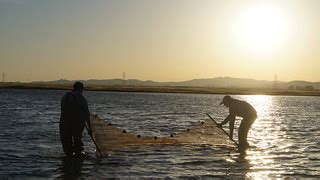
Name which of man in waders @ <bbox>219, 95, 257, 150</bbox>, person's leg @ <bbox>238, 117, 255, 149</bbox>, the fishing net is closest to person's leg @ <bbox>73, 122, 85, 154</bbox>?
the fishing net

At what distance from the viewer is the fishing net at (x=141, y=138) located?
17.6m

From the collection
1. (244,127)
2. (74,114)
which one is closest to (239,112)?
(244,127)

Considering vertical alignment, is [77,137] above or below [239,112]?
below

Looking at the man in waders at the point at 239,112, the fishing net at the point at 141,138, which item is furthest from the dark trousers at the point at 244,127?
the fishing net at the point at 141,138

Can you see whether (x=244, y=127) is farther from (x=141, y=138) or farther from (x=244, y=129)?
(x=141, y=138)

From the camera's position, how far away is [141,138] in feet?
62.6

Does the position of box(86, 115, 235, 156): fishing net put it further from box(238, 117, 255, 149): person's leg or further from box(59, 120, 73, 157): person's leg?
box(59, 120, 73, 157): person's leg

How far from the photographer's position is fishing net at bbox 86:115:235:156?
694 inches

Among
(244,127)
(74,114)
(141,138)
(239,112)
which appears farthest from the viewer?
(141,138)

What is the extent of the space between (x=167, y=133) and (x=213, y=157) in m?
10.3

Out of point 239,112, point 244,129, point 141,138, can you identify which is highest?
point 239,112

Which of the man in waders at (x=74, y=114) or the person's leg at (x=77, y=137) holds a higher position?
the man in waders at (x=74, y=114)

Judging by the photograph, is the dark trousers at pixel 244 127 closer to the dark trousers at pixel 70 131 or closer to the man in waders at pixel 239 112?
the man in waders at pixel 239 112

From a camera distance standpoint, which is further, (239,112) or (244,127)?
(244,127)
